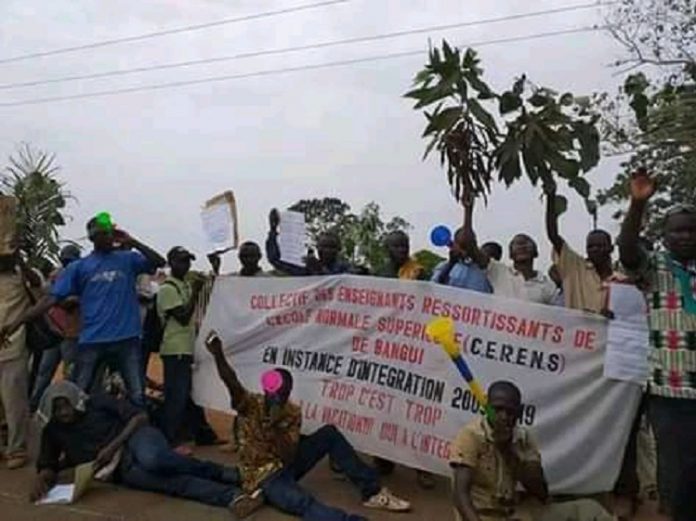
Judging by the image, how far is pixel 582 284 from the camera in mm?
6156

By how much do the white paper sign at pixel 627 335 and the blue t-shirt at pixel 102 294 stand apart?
339 cm

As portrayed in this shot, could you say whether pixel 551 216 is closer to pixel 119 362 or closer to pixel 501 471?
pixel 501 471

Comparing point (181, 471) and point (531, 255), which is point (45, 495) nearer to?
point (181, 471)

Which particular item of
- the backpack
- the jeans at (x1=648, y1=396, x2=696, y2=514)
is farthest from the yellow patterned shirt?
the jeans at (x1=648, y1=396, x2=696, y2=514)

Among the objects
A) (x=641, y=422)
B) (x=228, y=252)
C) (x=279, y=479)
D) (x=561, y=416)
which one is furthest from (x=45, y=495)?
(x=641, y=422)

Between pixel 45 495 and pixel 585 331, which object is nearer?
pixel 585 331

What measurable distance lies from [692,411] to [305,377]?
3.10 meters

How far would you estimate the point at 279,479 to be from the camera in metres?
6.30

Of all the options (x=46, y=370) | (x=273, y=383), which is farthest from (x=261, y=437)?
(x=46, y=370)

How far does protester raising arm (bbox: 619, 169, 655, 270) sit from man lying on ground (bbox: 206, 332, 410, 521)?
2278 mm

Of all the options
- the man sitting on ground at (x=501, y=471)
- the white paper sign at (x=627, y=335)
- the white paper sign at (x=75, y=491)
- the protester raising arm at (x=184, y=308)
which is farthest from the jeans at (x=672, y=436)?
the protester raising arm at (x=184, y=308)

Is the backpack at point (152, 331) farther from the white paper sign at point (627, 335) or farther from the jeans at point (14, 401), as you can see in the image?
the white paper sign at point (627, 335)

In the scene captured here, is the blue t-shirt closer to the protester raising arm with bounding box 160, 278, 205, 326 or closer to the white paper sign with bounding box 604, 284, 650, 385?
the protester raising arm with bounding box 160, 278, 205, 326

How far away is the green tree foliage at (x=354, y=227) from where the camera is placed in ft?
29.4
